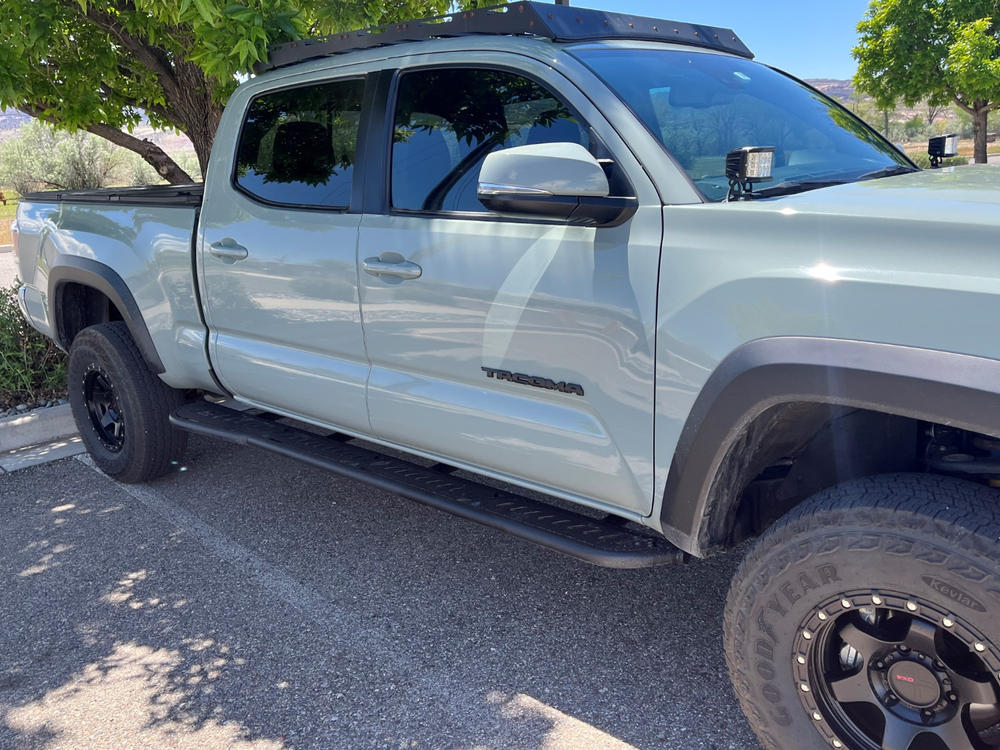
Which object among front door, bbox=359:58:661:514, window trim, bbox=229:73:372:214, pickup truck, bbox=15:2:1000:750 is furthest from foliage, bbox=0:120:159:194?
front door, bbox=359:58:661:514

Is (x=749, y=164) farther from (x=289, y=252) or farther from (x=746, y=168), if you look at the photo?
(x=289, y=252)

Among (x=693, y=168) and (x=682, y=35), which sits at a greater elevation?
(x=682, y=35)

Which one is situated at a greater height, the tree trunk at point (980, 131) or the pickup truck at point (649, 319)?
the tree trunk at point (980, 131)

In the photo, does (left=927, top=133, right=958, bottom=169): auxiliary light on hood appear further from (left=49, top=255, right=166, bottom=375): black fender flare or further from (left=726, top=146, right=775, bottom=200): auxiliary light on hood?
(left=49, top=255, right=166, bottom=375): black fender flare

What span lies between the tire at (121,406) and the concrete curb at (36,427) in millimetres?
662

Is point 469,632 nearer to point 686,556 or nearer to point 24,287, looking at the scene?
point 686,556

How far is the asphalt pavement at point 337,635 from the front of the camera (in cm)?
273

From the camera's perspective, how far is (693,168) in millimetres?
2541

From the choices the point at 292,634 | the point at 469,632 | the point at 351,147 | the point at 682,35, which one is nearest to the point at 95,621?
the point at 292,634

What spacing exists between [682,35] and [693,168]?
108cm

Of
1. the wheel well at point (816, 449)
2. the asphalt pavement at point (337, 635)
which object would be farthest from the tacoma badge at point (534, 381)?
the asphalt pavement at point (337, 635)

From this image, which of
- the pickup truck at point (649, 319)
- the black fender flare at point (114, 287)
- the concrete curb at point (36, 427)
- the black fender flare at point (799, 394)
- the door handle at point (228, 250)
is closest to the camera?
the black fender flare at point (799, 394)

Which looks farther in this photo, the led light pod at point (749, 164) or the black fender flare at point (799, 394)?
the led light pod at point (749, 164)

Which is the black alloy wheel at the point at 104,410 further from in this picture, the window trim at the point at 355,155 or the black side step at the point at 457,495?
A: the window trim at the point at 355,155
